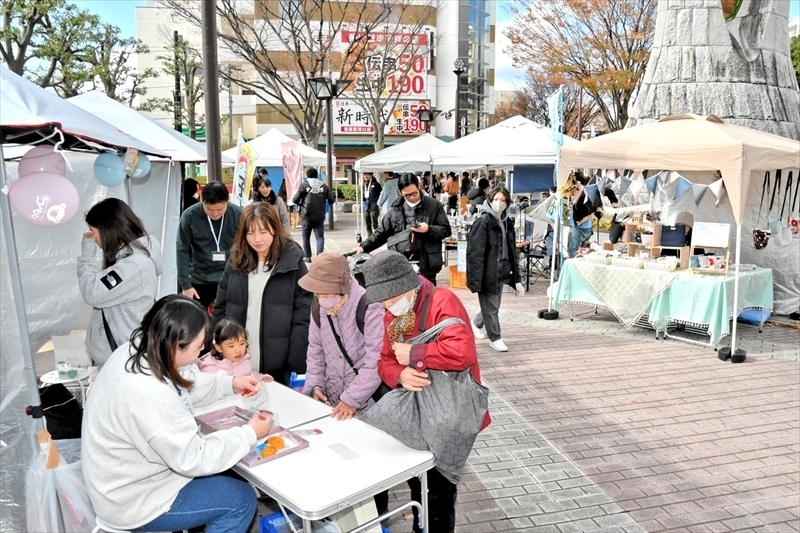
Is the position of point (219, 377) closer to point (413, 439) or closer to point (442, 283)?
point (413, 439)

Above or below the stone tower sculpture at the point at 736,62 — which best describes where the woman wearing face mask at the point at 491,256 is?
below

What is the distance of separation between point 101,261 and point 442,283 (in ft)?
25.7

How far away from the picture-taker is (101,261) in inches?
146

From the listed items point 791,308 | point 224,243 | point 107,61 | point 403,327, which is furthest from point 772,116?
point 107,61

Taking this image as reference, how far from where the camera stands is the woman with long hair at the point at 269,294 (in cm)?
364

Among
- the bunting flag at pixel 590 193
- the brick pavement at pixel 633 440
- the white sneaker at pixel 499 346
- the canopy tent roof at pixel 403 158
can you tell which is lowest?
the brick pavement at pixel 633 440

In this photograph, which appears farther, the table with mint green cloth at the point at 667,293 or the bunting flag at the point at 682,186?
the bunting flag at the point at 682,186

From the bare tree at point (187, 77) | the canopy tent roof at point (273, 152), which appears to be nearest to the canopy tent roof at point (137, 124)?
the canopy tent roof at point (273, 152)

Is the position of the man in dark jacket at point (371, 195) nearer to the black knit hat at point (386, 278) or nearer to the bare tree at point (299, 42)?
the bare tree at point (299, 42)

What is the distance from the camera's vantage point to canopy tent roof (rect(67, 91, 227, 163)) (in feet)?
21.4

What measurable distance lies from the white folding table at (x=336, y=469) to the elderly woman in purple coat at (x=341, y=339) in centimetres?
19

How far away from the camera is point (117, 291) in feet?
11.5

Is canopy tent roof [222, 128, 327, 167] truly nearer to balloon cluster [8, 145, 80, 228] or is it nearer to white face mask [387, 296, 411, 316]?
balloon cluster [8, 145, 80, 228]

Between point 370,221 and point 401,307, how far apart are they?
15.1m
